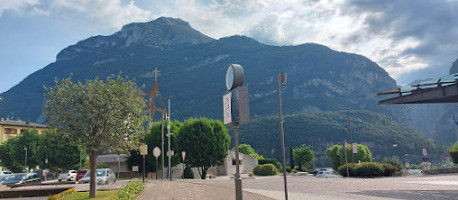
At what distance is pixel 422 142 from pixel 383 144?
60.6 feet

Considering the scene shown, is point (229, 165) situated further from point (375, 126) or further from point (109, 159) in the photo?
point (375, 126)

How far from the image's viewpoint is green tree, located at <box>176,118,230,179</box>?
2272 inches

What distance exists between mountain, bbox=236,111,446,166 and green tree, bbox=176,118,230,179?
120 meters

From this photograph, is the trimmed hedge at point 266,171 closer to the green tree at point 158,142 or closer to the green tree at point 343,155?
the green tree at point 158,142

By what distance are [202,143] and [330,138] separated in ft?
446

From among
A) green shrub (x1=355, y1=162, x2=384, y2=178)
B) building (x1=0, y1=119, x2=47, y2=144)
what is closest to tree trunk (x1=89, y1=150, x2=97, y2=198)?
green shrub (x1=355, y1=162, x2=384, y2=178)

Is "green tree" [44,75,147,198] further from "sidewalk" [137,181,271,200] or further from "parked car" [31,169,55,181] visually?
"parked car" [31,169,55,181]

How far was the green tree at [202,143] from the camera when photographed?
5772 centimetres

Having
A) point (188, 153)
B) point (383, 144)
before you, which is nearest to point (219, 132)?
point (188, 153)

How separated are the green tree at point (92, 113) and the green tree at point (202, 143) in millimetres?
37869

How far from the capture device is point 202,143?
57938mm

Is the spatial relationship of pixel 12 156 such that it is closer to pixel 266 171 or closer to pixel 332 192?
pixel 266 171

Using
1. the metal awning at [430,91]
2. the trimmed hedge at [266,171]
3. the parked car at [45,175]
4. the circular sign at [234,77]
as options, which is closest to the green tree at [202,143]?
the trimmed hedge at [266,171]

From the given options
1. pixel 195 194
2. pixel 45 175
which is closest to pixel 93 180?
pixel 195 194
